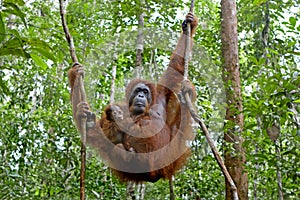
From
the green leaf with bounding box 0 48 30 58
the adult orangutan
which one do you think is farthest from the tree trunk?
the green leaf with bounding box 0 48 30 58

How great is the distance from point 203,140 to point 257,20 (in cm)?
152

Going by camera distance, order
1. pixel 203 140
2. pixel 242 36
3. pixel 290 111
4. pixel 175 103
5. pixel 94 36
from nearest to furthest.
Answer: pixel 290 111, pixel 175 103, pixel 203 140, pixel 94 36, pixel 242 36

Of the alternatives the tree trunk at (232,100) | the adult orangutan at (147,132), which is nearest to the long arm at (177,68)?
the adult orangutan at (147,132)

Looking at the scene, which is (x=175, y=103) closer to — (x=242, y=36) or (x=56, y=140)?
(x=56, y=140)

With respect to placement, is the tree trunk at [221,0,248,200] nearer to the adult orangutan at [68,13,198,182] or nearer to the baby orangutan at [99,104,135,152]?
the adult orangutan at [68,13,198,182]

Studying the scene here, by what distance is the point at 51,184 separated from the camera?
4383 millimetres

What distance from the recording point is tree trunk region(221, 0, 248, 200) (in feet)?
12.2

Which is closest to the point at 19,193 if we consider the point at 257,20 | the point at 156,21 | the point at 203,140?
the point at 203,140

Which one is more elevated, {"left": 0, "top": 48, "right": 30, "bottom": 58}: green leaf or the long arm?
the long arm

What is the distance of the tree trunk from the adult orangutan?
44 cm

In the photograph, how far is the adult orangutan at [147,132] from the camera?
11.0 ft

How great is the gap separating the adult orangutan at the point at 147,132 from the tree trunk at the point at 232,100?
44 cm

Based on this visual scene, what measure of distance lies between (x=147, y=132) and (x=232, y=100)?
39.8 inches

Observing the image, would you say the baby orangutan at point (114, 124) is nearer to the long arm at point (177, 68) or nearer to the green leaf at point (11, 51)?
the long arm at point (177, 68)
